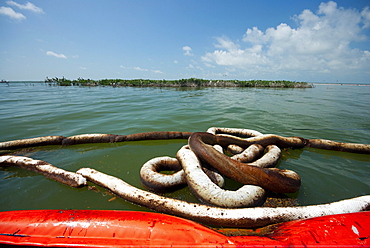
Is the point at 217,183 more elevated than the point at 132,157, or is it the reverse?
the point at 217,183

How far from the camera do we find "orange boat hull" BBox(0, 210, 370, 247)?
148 centimetres

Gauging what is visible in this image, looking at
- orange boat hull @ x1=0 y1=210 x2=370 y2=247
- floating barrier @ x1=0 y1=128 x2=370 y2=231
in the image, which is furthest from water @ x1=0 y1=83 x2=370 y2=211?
orange boat hull @ x1=0 y1=210 x2=370 y2=247

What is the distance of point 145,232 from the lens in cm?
162

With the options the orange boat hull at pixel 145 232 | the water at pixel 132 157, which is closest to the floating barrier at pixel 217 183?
the water at pixel 132 157

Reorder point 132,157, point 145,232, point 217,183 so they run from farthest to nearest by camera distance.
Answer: point 132,157
point 217,183
point 145,232

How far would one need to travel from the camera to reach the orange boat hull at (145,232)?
1.48 metres

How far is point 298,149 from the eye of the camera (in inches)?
196

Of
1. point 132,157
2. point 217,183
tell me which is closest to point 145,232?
point 217,183

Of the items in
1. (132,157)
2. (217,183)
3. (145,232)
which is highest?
(145,232)

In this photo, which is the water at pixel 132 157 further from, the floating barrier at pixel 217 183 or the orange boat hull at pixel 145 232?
the orange boat hull at pixel 145 232

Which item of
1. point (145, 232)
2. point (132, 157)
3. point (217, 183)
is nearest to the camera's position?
point (145, 232)

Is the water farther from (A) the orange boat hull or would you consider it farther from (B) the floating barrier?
(A) the orange boat hull

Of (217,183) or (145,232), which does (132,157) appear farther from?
(145,232)

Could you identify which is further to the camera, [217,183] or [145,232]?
[217,183]
